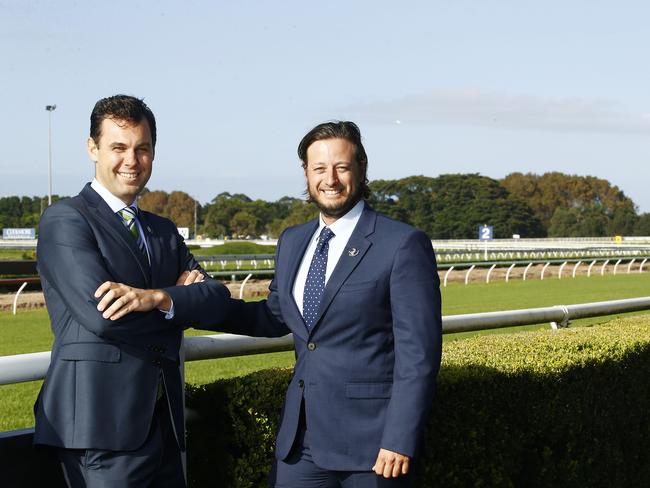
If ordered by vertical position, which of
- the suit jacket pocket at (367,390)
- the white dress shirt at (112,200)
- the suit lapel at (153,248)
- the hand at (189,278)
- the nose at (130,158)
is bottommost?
the suit jacket pocket at (367,390)

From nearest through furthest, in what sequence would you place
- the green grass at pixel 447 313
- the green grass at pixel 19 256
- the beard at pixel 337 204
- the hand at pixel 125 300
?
the hand at pixel 125 300, the beard at pixel 337 204, the green grass at pixel 447 313, the green grass at pixel 19 256

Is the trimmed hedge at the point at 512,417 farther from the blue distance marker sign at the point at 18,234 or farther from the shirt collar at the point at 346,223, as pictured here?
the blue distance marker sign at the point at 18,234

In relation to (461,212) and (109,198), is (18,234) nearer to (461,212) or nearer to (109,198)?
(461,212)

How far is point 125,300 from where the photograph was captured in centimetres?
194

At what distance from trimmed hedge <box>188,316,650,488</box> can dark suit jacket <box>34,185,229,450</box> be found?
18.5 inches

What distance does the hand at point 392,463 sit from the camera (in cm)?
213

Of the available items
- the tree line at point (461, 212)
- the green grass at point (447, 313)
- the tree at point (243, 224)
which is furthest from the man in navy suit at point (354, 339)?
the tree at point (243, 224)

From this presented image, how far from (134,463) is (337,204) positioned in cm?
84

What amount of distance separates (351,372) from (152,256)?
22.9 inches

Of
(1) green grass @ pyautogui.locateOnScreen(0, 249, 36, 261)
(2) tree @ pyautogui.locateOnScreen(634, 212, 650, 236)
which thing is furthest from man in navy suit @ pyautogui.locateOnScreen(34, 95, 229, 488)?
(2) tree @ pyautogui.locateOnScreen(634, 212, 650, 236)

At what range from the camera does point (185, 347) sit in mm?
2559

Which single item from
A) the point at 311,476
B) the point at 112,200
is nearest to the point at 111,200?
the point at 112,200

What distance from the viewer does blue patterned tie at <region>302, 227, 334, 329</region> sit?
2.28m

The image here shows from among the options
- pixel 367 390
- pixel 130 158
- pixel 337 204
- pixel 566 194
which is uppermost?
pixel 566 194
